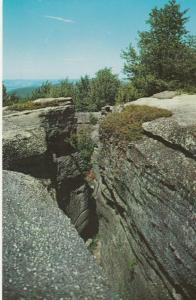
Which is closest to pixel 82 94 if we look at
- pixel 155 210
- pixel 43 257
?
pixel 155 210

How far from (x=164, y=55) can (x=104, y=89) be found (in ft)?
128

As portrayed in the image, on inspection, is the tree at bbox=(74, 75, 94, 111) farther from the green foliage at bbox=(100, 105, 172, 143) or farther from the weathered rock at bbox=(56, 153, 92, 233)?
the green foliage at bbox=(100, 105, 172, 143)

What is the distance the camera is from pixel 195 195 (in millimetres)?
13328

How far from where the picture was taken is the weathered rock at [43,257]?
10.9m

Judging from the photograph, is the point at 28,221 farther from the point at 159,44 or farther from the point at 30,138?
the point at 159,44

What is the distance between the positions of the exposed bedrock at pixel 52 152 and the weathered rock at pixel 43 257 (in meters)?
7.30

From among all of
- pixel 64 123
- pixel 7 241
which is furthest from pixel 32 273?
pixel 64 123

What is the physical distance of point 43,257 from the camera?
42.1ft

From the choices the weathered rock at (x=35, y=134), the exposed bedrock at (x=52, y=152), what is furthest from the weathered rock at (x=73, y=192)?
the weathered rock at (x=35, y=134)

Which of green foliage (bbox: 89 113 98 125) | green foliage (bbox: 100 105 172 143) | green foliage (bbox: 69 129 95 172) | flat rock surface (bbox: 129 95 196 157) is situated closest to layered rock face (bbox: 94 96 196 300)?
flat rock surface (bbox: 129 95 196 157)

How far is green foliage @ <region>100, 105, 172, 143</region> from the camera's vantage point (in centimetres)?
1900

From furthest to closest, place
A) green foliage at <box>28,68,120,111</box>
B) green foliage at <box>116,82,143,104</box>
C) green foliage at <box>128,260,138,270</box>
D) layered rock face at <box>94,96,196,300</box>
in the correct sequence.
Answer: green foliage at <box>28,68,120,111</box>
green foliage at <box>116,82,143,104</box>
green foliage at <box>128,260,138,270</box>
layered rock face at <box>94,96,196,300</box>

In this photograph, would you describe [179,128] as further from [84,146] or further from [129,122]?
[84,146]

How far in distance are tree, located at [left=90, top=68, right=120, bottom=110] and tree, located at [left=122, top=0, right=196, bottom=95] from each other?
35168mm
